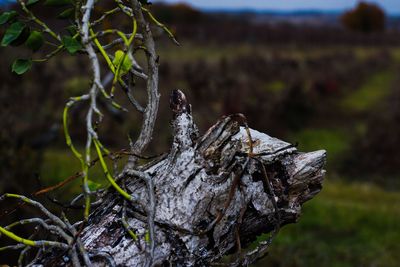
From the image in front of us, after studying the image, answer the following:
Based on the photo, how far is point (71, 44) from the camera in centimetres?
97

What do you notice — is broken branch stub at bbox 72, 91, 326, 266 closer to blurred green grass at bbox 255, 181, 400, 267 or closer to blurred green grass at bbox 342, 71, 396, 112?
blurred green grass at bbox 255, 181, 400, 267

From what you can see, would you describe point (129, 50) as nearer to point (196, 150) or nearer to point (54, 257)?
point (196, 150)

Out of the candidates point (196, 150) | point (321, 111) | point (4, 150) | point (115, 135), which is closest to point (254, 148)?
point (196, 150)

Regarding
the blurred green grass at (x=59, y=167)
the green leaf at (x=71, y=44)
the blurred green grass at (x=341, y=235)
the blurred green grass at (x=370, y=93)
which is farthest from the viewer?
the blurred green grass at (x=370, y=93)

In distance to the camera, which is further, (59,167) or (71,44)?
(59,167)

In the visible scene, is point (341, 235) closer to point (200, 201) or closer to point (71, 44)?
point (200, 201)

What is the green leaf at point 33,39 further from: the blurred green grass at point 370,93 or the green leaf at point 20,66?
the blurred green grass at point 370,93

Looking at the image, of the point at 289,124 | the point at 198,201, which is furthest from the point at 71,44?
the point at 289,124

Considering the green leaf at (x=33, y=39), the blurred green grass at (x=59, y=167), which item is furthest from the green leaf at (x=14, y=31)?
the blurred green grass at (x=59, y=167)

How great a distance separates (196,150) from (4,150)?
17.5 ft

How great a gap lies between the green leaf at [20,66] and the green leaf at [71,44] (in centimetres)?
9

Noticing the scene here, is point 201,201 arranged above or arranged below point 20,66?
below

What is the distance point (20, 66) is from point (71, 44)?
0.11m

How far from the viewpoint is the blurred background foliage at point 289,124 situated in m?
6.20
